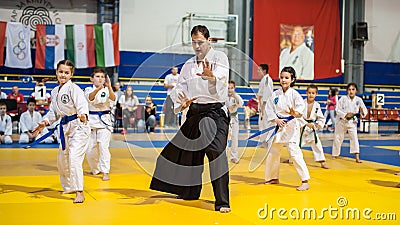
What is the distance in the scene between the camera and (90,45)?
1697 centimetres

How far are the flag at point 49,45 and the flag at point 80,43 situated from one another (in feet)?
0.80

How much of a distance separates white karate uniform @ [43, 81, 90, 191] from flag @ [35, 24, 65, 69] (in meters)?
11.8

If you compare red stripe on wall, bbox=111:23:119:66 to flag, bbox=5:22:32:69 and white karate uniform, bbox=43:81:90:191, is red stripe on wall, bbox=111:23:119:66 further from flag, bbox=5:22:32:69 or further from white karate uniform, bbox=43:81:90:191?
white karate uniform, bbox=43:81:90:191

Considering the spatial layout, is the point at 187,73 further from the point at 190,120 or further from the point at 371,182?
the point at 371,182

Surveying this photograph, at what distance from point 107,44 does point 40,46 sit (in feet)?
7.45

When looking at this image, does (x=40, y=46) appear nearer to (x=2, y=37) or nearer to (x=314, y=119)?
(x=2, y=37)

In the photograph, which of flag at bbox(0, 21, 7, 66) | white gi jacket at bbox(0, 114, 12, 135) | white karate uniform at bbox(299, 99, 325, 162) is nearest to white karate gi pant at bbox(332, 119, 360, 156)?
white karate uniform at bbox(299, 99, 325, 162)

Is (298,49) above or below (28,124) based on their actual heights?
above

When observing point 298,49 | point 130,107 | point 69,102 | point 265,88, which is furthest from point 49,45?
point 69,102

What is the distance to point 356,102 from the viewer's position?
9133mm

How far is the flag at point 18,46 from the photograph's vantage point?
16297mm

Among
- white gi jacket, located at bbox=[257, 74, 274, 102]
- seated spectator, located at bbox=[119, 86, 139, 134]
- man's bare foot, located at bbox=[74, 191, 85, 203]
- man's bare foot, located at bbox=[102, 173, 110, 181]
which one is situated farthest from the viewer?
seated spectator, located at bbox=[119, 86, 139, 134]

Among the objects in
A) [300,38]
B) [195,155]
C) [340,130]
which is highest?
[300,38]

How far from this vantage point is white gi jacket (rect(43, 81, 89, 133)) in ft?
17.2
